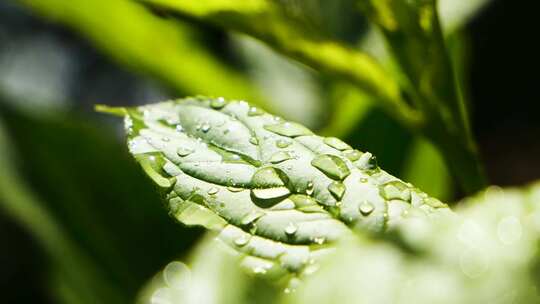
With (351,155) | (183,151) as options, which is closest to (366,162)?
(351,155)

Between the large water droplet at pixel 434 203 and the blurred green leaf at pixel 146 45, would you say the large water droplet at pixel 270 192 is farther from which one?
the blurred green leaf at pixel 146 45

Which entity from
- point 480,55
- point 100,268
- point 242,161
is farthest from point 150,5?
point 480,55

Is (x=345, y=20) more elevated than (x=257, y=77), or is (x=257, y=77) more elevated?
(x=345, y=20)

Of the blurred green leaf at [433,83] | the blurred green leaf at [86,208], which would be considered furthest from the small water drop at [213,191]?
the blurred green leaf at [86,208]

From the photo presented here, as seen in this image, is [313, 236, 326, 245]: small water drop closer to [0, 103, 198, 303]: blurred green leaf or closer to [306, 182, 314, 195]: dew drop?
[306, 182, 314, 195]: dew drop

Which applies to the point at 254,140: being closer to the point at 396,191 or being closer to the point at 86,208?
the point at 396,191

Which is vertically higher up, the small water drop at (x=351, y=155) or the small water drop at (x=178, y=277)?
the small water drop at (x=351, y=155)

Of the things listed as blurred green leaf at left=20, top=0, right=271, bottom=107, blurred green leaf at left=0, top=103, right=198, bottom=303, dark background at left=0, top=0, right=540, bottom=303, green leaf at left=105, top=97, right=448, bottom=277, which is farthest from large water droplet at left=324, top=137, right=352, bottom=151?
dark background at left=0, top=0, right=540, bottom=303

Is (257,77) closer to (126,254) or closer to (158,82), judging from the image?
(158,82)

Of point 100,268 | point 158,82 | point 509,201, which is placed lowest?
point 100,268
